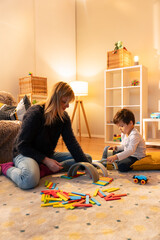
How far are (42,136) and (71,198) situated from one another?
546mm

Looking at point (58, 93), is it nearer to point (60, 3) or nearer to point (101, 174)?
point (101, 174)

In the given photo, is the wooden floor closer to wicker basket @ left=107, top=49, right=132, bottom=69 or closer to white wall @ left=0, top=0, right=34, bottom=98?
white wall @ left=0, top=0, right=34, bottom=98

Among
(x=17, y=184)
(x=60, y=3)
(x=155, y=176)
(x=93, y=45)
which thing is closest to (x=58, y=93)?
(x=17, y=184)

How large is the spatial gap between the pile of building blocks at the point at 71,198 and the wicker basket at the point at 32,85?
7.22 ft

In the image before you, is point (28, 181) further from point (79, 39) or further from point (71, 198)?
point (79, 39)

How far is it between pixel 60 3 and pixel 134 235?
14.9 feet

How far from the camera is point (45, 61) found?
13.3 feet

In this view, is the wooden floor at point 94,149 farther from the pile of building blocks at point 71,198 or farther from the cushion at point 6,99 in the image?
the pile of building blocks at point 71,198

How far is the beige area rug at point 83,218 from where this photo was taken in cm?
83

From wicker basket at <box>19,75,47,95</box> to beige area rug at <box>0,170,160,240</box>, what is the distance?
6.90 ft

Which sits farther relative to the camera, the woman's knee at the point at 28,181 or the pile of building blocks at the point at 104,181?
the pile of building blocks at the point at 104,181

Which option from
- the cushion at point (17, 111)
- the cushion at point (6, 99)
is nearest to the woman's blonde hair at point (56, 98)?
the cushion at point (17, 111)

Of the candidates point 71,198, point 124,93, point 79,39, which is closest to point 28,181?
point 71,198

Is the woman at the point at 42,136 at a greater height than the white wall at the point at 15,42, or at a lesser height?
lesser
